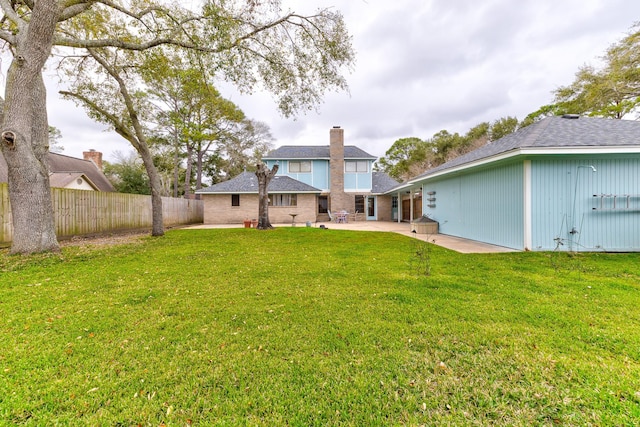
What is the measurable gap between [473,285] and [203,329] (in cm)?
376

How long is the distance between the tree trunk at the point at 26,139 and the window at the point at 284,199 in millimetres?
13906

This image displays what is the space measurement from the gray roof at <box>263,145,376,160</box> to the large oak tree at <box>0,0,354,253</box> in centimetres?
1258

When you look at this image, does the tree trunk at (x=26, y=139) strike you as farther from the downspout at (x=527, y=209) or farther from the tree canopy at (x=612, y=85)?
the tree canopy at (x=612, y=85)

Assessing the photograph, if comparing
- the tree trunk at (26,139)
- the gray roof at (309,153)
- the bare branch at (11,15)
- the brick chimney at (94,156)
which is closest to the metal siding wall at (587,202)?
the tree trunk at (26,139)

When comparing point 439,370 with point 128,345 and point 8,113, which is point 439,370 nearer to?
point 128,345

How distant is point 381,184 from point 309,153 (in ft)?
21.8

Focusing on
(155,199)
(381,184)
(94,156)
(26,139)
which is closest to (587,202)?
(26,139)

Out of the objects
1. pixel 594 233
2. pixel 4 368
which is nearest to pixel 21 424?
pixel 4 368

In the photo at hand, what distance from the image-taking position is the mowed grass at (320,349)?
5.28 feet

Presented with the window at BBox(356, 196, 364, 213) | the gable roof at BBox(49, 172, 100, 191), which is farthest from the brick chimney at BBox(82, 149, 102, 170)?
the window at BBox(356, 196, 364, 213)

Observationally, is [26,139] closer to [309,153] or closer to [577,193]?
[577,193]

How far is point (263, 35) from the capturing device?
8.37 m

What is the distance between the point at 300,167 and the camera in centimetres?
2211

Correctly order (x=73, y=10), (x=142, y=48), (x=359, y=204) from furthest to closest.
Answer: (x=359, y=204), (x=142, y=48), (x=73, y=10)
